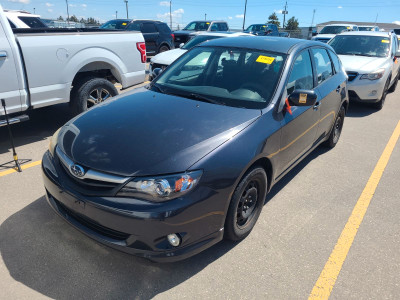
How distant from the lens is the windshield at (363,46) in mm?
8188

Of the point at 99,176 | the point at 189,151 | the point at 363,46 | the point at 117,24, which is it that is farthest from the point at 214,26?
the point at 99,176

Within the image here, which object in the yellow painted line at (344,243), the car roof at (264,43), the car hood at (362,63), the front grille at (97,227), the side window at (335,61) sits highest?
the car roof at (264,43)

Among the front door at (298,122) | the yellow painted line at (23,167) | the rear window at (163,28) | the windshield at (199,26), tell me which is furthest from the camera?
the windshield at (199,26)

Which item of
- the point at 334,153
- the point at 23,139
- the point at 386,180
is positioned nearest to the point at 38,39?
the point at 23,139

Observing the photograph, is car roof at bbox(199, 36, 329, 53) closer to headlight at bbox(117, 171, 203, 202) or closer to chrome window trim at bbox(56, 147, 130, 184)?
headlight at bbox(117, 171, 203, 202)

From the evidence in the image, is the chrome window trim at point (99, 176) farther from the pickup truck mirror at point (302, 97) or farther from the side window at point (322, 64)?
the side window at point (322, 64)

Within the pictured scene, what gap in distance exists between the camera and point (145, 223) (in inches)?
84.7

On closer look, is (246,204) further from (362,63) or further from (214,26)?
(214,26)

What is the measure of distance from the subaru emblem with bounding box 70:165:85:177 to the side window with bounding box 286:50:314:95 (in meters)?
2.13

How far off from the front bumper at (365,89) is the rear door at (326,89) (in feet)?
8.83

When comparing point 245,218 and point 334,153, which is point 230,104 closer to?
point 245,218

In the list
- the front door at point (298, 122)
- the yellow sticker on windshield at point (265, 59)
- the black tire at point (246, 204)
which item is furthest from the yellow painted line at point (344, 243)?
the yellow sticker on windshield at point (265, 59)

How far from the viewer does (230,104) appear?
310cm

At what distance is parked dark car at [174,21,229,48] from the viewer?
55.3 ft
